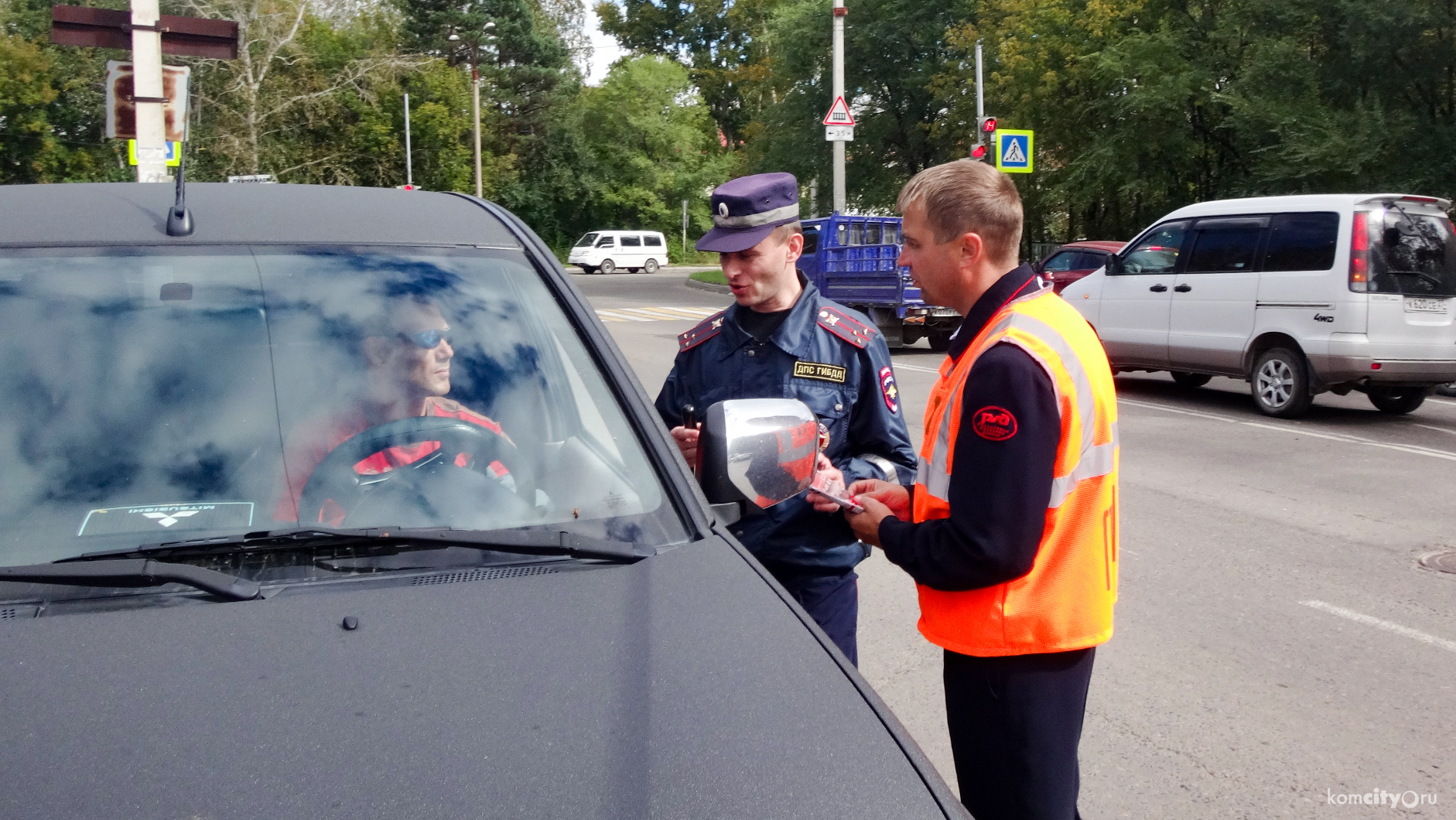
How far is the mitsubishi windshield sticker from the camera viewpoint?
6.42 feet

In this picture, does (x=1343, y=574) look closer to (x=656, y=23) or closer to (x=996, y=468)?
(x=996, y=468)

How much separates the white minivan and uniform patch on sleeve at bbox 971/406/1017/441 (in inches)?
381

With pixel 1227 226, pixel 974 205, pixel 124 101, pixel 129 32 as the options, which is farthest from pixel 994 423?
pixel 1227 226

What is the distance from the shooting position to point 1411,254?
34.9 ft

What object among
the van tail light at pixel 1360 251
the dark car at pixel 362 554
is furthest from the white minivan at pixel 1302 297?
the dark car at pixel 362 554

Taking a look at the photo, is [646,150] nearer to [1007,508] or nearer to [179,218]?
[179,218]

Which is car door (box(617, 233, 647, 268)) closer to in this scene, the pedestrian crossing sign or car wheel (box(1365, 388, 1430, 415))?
the pedestrian crossing sign

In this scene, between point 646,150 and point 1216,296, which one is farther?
point 646,150

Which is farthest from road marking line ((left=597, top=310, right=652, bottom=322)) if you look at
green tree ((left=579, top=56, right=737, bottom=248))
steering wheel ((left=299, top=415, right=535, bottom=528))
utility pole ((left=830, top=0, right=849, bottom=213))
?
green tree ((left=579, top=56, right=737, bottom=248))

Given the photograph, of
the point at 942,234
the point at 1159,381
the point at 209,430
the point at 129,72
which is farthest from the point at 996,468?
the point at 1159,381

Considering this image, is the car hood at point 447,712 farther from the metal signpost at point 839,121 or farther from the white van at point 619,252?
the white van at point 619,252

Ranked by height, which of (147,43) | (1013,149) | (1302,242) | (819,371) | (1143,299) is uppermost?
(1013,149)

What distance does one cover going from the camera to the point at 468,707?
1613mm

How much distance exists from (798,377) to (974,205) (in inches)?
34.3
